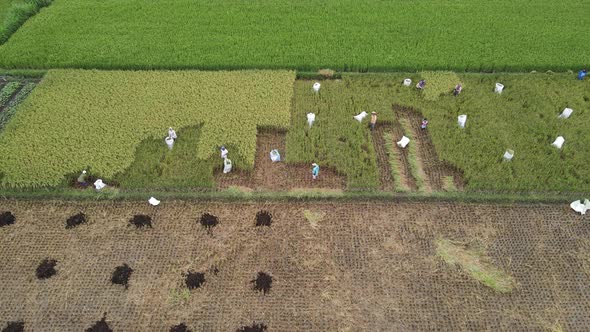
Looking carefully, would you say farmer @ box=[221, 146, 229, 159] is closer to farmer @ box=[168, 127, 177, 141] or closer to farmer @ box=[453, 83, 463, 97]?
farmer @ box=[168, 127, 177, 141]

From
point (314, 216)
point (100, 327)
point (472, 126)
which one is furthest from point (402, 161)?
point (100, 327)

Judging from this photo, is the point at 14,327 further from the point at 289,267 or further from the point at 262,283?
the point at 289,267

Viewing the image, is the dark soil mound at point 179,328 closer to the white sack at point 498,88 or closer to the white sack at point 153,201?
the white sack at point 153,201

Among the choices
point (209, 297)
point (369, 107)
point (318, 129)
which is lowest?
point (209, 297)

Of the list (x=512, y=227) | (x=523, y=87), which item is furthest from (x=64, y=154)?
(x=523, y=87)

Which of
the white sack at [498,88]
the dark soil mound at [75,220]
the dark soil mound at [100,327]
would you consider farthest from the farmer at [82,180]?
the white sack at [498,88]

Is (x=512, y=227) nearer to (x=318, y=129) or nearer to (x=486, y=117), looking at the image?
(x=486, y=117)
